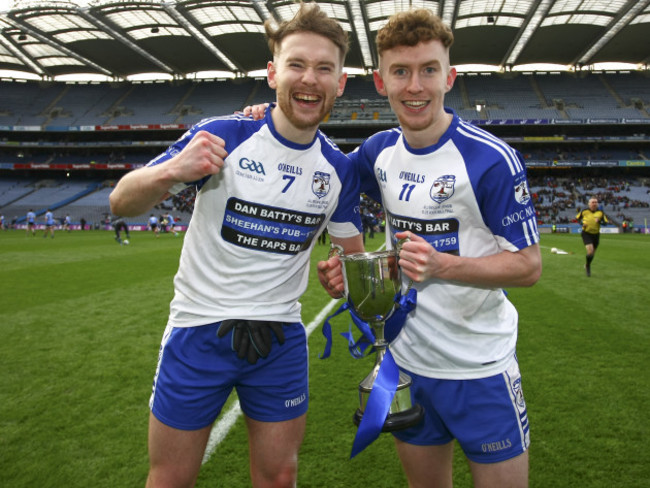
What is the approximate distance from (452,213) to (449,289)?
336 mm

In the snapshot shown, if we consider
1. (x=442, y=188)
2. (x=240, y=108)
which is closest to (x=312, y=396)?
(x=442, y=188)

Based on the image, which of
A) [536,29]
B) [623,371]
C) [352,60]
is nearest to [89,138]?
[352,60]

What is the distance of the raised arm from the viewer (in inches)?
70.3

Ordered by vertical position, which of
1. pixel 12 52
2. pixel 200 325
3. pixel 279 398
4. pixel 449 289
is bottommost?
pixel 279 398

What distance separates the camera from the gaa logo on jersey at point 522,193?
1.89 m

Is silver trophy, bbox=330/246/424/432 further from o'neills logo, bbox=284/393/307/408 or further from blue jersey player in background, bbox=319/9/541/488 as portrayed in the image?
o'neills logo, bbox=284/393/307/408

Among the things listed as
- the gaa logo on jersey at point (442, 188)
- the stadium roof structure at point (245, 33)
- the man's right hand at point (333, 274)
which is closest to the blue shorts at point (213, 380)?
the man's right hand at point (333, 274)

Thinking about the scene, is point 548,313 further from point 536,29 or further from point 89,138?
point 89,138

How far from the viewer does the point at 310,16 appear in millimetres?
2154

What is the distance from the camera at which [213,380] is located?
6.88 feet

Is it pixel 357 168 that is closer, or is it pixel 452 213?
pixel 452 213

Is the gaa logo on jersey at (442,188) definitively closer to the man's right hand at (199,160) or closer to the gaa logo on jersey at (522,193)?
the gaa logo on jersey at (522,193)

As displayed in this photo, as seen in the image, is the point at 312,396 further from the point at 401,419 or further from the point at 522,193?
the point at 522,193

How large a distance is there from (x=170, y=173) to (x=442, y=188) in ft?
3.66
